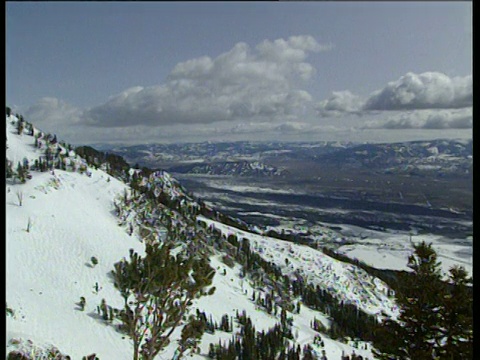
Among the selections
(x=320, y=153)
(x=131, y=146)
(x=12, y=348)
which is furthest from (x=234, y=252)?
(x=320, y=153)

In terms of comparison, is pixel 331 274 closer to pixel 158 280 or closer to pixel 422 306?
pixel 422 306

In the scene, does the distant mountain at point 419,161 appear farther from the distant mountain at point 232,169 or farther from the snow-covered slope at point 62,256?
the snow-covered slope at point 62,256

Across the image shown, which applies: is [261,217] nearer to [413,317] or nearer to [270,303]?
[270,303]

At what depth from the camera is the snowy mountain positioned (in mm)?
13266

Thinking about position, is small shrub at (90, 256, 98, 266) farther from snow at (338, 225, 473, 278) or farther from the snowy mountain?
snow at (338, 225, 473, 278)

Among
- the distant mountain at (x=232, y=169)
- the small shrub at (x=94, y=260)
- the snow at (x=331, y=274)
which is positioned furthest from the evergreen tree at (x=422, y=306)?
the distant mountain at (x=232, y=169)

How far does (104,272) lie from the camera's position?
19.8 metres

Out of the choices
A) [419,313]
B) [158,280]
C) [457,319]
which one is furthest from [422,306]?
[158,280]

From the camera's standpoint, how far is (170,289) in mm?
5879

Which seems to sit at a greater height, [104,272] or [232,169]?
[232,169]

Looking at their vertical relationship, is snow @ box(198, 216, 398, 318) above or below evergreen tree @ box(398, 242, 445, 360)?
below

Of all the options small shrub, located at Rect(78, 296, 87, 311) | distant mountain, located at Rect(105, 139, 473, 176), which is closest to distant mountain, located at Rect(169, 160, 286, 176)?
distant mountain, located at Rect(105, 139, 473, 176)

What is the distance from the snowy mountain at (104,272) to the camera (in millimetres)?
13266

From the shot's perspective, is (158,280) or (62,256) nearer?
(158,280)
